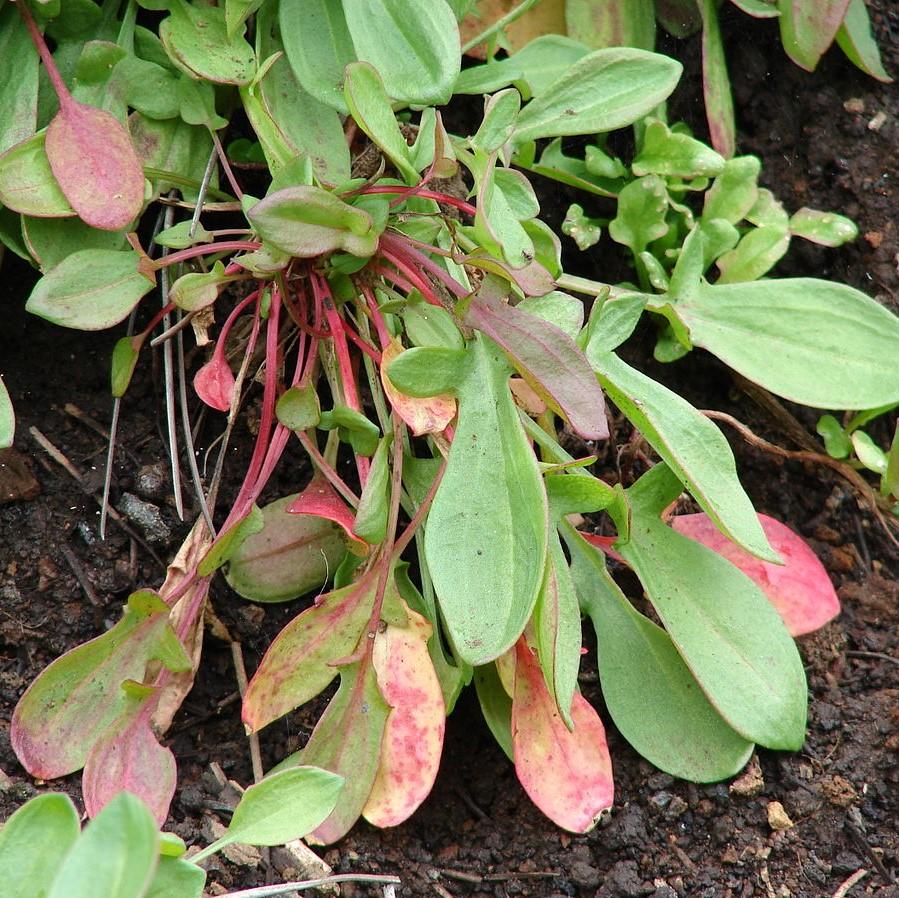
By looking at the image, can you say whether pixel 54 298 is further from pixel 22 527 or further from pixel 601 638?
pixel 601 638

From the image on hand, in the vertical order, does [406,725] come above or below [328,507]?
below

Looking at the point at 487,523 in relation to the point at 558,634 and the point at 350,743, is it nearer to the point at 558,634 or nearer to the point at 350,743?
the point at 558,634

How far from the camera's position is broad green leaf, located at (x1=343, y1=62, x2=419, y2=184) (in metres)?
1.09

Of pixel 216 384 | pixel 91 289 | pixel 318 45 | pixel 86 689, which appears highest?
pixel 318 45

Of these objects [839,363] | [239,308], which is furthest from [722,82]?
[239,308]

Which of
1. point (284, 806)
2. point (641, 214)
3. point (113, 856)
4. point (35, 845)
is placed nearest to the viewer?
point (113, 856)

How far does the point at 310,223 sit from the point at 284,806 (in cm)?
56

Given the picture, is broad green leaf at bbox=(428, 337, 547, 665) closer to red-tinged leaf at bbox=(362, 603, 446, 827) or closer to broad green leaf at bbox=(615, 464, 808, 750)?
red-tinged leaf at bbox=(362, 603, 446, 827)

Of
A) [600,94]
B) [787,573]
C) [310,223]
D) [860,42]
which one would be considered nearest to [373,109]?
[310,223]

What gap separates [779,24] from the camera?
69.2 inches

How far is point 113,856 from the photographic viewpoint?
2.09 ft

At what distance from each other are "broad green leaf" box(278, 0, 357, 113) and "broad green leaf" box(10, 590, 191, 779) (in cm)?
66

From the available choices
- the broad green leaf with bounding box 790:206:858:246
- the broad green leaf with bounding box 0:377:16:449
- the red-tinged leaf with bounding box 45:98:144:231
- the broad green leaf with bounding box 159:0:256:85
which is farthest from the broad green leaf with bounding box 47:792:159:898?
the broad green leaf with bounding box 790:206:858:246

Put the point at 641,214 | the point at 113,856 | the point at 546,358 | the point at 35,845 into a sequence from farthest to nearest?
the point at 641,214 < the point at 546,358 < the point at 35,845 < the point at 113,856
